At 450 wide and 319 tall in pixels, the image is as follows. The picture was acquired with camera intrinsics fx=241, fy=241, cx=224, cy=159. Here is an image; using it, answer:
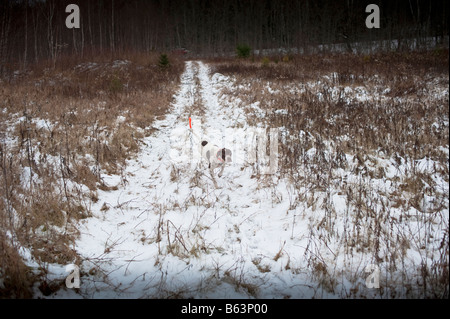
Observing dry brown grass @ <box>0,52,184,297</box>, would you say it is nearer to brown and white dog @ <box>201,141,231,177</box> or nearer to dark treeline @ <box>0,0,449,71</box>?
brown and white dog @ <box>201,141,231,177</box>

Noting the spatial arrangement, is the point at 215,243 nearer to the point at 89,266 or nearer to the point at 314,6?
the point at 89,266

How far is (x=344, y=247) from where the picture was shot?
8.40 ft

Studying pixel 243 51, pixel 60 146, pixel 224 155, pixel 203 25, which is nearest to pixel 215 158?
pixel 224 155

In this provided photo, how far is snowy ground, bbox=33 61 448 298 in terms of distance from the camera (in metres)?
2.23

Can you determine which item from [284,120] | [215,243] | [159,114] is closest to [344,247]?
[215,243]

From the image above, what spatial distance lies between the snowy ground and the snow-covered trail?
1cm

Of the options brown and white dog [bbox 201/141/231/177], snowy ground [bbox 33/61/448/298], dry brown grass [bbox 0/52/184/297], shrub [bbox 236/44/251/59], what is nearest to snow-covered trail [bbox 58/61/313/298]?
snowy ground [bbox 33/61/448/298]

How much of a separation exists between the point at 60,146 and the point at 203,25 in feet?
132

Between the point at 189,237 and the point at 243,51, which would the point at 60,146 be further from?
the point at 243,51

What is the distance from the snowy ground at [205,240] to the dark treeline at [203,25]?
20576mm

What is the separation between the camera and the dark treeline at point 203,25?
22406 millimetres

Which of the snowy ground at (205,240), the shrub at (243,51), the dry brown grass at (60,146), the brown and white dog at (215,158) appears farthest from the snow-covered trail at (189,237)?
the shrub at (243,51)

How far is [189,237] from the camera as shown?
2924mm
